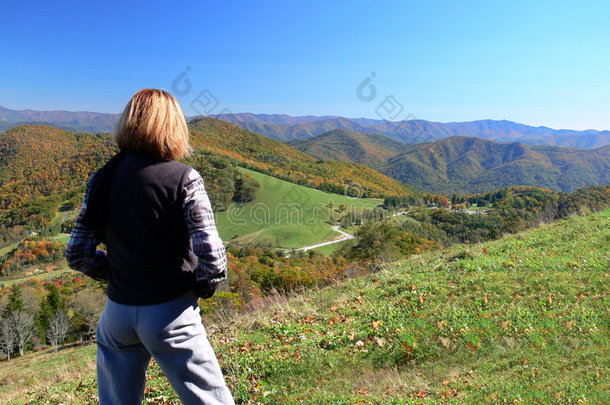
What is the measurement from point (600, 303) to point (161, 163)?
220 inches

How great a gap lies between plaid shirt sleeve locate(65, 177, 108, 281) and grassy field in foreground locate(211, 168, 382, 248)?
58.0 m

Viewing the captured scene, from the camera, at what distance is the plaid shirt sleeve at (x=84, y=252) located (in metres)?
1.96

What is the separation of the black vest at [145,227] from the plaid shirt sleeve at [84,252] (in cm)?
17

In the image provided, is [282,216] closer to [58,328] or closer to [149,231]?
[58,328]

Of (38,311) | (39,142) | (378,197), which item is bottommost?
(38,311)

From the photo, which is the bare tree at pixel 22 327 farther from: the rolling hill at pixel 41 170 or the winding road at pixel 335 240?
the winding road at pixel 335 240

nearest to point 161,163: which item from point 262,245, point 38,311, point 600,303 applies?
point 600,303

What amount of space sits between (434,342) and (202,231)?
3667 mm

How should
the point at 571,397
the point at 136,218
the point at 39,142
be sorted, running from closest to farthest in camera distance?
the point at 136,218 → the point at 571,397 → the point at 39,142

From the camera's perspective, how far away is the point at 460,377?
3514 mm

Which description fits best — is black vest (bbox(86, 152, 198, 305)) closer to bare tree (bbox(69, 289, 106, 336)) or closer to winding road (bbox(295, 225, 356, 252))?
bare tree (bbox(69, 289, 106, 336))

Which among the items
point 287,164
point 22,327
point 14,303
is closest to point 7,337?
point 22,327

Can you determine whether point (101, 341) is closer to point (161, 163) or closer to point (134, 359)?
point (134, 359)

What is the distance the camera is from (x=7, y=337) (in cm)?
3170
